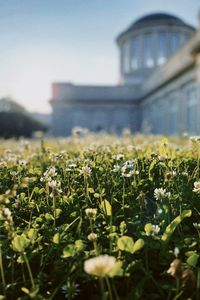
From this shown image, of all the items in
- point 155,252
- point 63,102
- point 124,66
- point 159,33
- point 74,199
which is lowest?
point 155,252

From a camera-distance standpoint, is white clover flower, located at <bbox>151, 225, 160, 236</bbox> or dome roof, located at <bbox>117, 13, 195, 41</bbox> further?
dome roof, located at <bbox>117, 13, 195, 41</bbox>

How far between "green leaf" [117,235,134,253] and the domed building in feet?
67.9

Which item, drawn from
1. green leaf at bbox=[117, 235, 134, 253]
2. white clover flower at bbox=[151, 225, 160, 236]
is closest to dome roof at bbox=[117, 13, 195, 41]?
white clover flower at bbox=[151, 225, 160, 236]

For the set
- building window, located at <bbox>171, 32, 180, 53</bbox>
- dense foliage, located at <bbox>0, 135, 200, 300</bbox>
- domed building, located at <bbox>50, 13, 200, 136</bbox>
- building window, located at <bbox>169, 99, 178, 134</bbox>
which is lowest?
dense foliage, located at <bbox>0, 135, 200, 300</bbox>

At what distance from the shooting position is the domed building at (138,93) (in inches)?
971

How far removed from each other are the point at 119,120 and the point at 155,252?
33.9 metres

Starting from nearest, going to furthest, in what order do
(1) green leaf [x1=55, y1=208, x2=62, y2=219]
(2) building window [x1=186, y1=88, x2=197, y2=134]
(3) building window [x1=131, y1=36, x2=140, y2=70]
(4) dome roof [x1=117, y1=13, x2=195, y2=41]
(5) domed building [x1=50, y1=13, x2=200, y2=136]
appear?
(1) green leaf [x1=55, y1=208, x2=62, y2=219]
(2) building window [x1=186, y1=88, x2=197, y2=134]
(5) domed building [x1=50, y1=13, x2=200, y2=136]
(4) dome roof [x1=117, y1=13, x2=195, y2=41]
(3) building window [x1=131, y1=36, x2=140, y2=70]

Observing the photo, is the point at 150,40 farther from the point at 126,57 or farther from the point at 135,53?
the point at 126,57

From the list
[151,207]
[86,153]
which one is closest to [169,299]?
[151,207]

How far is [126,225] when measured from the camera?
207 cm

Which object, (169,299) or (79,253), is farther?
(79,253)

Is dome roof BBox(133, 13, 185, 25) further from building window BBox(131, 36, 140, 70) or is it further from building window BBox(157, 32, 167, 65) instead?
building window BBox(131, 36, 140, 70)

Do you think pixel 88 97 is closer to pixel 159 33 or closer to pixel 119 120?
pixel 119 120

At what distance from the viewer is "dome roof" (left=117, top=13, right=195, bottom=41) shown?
38128 mm
